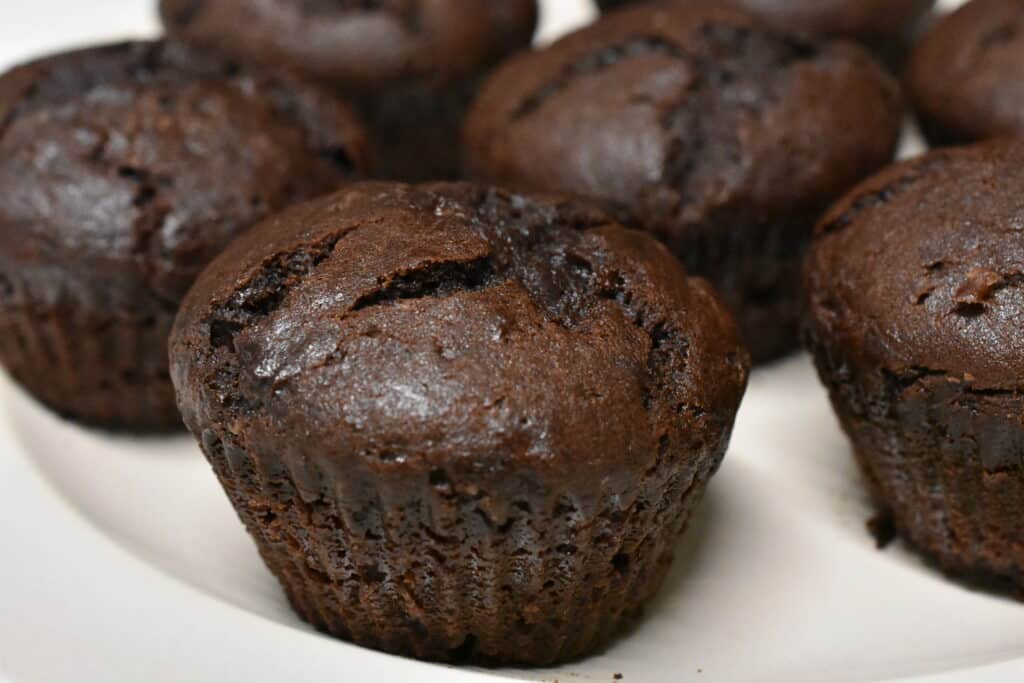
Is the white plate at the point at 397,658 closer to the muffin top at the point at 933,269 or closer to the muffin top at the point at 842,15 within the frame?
the muffin top at the point at 933,269

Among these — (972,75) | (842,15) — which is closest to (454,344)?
(972,75)

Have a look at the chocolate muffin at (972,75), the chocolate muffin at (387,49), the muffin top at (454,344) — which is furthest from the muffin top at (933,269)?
the chocolate muffin at (387,49)

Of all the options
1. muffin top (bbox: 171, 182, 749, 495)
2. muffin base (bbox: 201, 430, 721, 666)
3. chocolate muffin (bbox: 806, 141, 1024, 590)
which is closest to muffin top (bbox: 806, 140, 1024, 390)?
chocolate muffin (bbox: 806, 141, 1024, 590)

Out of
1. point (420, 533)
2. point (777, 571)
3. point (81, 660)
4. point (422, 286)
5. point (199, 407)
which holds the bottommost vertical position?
point (777, 571)

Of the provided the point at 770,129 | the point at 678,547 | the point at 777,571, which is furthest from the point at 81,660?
the point at 770,129

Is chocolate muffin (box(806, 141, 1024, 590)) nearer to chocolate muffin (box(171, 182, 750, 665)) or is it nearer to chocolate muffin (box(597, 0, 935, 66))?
chocolate muffin (box(171, 182, 750, 665))

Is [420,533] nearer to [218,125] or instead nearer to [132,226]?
[132,226]

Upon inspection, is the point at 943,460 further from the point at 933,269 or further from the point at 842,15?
the point at 842,15
